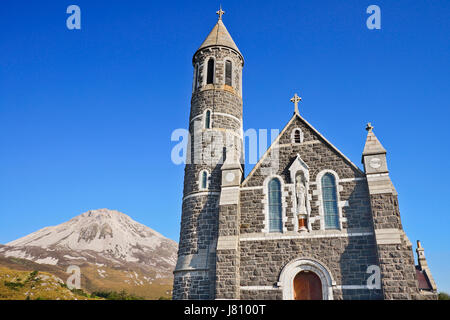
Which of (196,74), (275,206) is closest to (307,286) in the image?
(275,206)

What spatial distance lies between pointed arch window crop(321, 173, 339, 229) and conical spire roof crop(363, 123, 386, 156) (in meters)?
2.04

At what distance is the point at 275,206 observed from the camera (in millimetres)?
17484

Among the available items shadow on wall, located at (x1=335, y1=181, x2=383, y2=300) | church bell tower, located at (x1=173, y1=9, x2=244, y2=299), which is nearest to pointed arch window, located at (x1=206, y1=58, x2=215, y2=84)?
church bell tower, located at (x1=173, y1=9, x2=244, y2=299)

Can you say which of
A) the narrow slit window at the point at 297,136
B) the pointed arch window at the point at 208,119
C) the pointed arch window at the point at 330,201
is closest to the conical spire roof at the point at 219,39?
the pointed arch window at the point at 208,119

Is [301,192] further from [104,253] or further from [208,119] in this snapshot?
[104,253]

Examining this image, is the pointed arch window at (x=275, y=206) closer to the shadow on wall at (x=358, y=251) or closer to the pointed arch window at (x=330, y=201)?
the pointed arch window at (x=330, y=201)

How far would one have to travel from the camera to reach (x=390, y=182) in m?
16.0

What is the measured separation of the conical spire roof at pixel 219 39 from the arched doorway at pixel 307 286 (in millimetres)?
15057

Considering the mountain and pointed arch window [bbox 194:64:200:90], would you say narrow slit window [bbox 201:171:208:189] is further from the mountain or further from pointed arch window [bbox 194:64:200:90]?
the mountain

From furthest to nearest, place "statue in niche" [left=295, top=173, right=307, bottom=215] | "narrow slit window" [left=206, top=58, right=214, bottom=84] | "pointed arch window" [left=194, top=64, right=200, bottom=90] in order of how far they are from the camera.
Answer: "pointed arch window" [left=194, top=64, right=200, bottom=90] → "narrow slit window" [left=206, top=58, right=214, bottom=84] → "statue in niche" [left=295, top=173, right=307, bottom=215]

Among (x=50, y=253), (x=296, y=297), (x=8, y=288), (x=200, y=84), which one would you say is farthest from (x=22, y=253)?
(x=296, y=297)

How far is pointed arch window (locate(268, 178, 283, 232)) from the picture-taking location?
1707 cm

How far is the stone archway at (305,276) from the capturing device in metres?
15.4

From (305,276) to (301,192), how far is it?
3.86 metres
